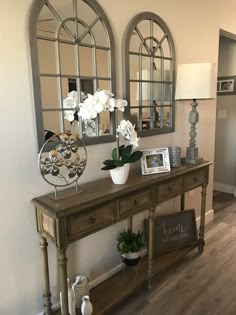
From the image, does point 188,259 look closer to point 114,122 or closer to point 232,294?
point 232,294

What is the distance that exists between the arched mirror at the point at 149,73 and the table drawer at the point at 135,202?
573mm

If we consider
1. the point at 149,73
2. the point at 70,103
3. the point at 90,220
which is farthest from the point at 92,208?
the point at 149,73

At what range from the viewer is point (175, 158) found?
88.7 inches

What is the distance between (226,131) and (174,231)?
2.24 m

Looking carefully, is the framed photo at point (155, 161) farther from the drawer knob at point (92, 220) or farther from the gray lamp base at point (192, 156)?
the drawer knob at point (92, 220)

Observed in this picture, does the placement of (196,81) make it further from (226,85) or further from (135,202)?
(226,85)

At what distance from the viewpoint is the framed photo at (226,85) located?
3.87 meters

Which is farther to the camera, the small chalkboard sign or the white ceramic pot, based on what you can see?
the small chalkboard sign

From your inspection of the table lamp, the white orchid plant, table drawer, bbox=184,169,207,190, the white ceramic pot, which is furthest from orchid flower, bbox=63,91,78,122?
table drawer, bbox=184,169,207,190

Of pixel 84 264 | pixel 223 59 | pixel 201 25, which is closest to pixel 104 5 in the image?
pixel 201 25

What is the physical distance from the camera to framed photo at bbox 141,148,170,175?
2052 millimetres

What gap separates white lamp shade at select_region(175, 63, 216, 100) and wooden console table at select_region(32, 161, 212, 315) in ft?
2.20

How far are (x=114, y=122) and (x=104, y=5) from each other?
0.81 metres

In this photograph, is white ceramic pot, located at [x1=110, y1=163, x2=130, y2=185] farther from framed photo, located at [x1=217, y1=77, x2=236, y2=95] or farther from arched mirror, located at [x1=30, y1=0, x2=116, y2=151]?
framed photo, located at [x1=217, y1=77, x2=236, y2=95]
